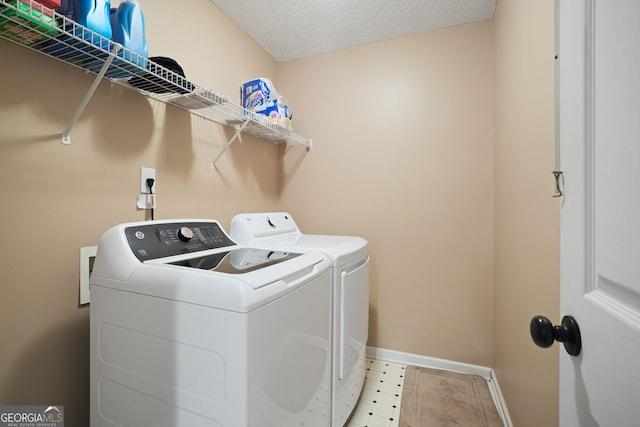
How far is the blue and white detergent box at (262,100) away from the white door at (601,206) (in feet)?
5.36

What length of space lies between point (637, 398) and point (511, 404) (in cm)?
144

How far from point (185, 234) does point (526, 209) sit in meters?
1.50

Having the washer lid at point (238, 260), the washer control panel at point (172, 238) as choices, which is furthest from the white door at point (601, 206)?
the washer control panel at point (172, 238)

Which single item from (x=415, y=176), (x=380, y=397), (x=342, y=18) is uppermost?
(x=342, y=18)

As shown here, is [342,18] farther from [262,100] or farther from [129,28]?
Result: [129,28]

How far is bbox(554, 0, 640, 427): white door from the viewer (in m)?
0.38

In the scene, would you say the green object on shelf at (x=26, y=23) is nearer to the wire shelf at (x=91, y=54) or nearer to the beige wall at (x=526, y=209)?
the wire shelf at (x=91, y=54)

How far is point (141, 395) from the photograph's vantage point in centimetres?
89

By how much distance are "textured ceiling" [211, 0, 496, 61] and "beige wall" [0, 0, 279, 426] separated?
523 mm

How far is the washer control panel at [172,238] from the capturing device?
1.02 meters

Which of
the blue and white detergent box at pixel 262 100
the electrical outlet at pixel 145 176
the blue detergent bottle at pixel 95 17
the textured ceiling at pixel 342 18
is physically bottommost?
the electrical outlet at pixel 145 176

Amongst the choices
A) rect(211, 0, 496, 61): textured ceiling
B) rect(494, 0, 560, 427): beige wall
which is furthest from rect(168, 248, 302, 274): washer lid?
rect(211, 0, 496, 61): textured ceiling

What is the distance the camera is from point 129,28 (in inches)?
40.2

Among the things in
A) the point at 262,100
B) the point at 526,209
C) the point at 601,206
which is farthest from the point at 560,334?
the point at 262,100
